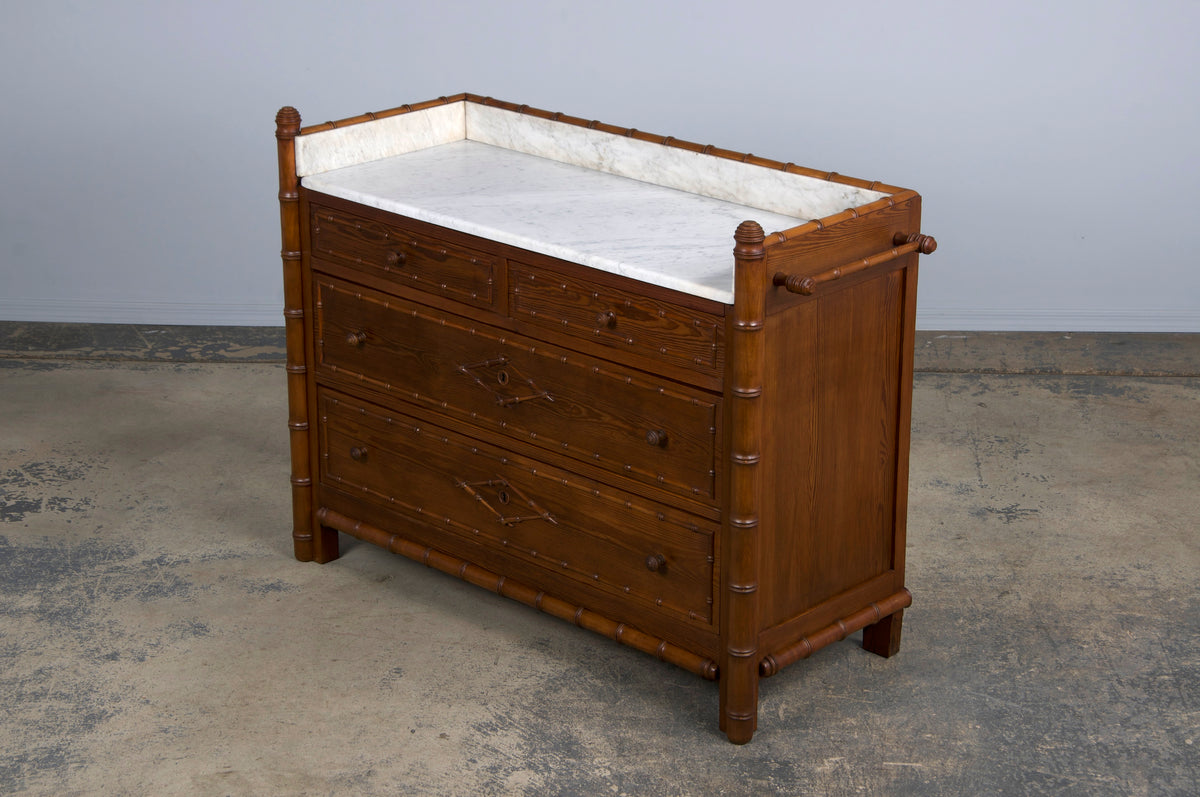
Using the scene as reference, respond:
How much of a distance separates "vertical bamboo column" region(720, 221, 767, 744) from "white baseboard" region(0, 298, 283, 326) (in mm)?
3288

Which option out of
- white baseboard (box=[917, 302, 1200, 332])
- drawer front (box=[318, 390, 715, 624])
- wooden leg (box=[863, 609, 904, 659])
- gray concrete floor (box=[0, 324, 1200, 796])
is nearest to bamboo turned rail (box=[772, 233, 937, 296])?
drawer front (box=[318, 390, 715, 624])

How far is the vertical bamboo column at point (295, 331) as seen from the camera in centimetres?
393

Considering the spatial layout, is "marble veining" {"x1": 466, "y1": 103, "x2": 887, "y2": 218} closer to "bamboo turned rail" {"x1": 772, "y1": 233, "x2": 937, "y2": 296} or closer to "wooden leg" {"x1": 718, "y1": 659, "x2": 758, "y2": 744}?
"bamboo turned rail" {"x1": 772, "y1": 233, "x2": 937, "y2": 296}

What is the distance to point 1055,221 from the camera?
589cm

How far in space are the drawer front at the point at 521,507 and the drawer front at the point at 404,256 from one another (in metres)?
0.37

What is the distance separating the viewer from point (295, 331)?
4113mm

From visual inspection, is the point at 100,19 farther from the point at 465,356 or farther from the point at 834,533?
the point at 834,533

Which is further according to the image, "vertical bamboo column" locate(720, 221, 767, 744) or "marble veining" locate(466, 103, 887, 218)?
"marble veining" locate(466, 103, 887, 218)

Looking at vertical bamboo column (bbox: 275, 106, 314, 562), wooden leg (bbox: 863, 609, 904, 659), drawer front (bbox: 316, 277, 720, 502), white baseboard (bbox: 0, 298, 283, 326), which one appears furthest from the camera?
white baseboard (bbox: 0, 298, 283, 326)

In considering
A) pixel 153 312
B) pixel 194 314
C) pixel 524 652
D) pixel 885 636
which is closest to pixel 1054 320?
pixel 885 636

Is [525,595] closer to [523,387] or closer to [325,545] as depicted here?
[523,387]

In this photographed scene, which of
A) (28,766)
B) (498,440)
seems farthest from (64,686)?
(498,440)

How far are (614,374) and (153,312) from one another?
3291 mm

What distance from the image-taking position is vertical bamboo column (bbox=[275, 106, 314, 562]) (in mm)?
3928
